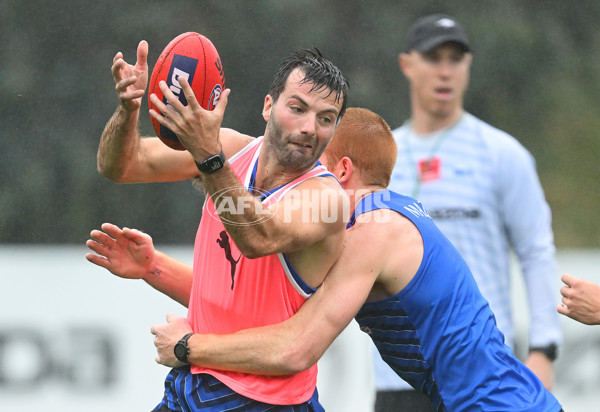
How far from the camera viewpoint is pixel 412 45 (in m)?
5.48

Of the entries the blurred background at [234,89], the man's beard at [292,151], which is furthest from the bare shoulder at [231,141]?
the blurred background at [234,89]

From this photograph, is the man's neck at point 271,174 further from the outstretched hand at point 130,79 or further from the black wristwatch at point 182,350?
the black wristwatch at point 182,350

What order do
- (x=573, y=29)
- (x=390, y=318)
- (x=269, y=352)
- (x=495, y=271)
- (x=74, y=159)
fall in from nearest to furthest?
(x=269, y=352)
(x=390, y=318)
(x=495, y=271)
(x=74, y=159)
(x=573, y=29)

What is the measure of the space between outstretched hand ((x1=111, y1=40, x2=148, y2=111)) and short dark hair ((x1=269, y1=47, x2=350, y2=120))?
49 cm

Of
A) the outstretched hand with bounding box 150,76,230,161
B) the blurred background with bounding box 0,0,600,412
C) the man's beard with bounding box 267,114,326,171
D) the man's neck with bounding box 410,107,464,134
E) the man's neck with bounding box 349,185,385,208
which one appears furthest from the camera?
the blurred background with bounding box 0,0,600,412

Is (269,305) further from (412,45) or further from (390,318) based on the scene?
(412,45)

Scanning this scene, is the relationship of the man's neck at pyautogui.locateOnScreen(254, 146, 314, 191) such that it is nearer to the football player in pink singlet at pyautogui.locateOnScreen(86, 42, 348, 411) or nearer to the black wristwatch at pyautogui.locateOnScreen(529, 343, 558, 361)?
the football player in pink singlet at pyautogui.locateOnScreen(86, 42, 348, 411)

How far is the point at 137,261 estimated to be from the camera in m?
3.78

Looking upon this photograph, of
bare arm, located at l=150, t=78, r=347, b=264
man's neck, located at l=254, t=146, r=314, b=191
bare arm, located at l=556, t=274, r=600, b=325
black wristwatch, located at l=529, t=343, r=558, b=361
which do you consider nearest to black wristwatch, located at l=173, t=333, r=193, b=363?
bare arm, located at l=150, t=78, r=347, b=264

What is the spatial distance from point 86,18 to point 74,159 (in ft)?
3.80

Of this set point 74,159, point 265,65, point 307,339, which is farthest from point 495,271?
point 74,159

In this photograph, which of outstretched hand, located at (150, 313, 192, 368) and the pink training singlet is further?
outstretched hand, located at (150, 313, 192, 368)

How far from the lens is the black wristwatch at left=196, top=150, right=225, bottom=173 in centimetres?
284

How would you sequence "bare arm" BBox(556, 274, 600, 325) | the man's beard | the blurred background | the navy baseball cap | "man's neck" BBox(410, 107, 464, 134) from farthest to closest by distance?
the blurred background, the navy baseball cap, "man's neck" BBox(410, 107, 464, 134), "bare arm" BBox(556, 274, 600, 325), the man's beard
